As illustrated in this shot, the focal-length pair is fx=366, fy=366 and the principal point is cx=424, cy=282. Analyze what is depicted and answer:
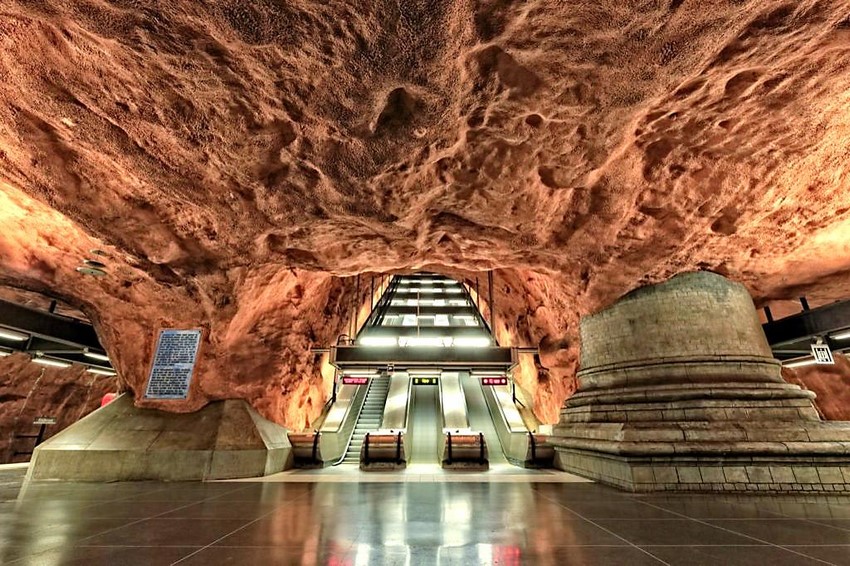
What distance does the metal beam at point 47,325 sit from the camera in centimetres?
661

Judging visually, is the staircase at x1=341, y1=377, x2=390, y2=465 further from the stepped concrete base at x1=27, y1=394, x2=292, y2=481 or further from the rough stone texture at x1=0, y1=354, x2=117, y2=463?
the rough stone texture at x1=0, y1=354, x2=117, y2=463

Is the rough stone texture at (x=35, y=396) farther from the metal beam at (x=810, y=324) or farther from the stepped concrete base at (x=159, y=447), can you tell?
the metal beam at (x=810, y=324)

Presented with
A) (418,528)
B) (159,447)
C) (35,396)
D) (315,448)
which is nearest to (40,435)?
(35,396)

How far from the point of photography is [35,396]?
11.8 meters

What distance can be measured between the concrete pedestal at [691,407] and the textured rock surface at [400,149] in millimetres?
652

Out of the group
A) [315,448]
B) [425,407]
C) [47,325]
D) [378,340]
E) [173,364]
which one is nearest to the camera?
[173,364]

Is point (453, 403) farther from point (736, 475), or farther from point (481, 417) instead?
point (736, 475)

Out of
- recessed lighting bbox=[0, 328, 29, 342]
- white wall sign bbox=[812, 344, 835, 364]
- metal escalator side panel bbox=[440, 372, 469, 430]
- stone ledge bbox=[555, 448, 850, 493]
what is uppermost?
recessed lighting bbox=[0, 328, 29, 342]

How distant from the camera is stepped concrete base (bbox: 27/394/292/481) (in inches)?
231

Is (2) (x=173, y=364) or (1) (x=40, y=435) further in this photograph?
(1) (x=40, y=435)

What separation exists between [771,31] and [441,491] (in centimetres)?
561

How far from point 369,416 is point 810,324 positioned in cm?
1098

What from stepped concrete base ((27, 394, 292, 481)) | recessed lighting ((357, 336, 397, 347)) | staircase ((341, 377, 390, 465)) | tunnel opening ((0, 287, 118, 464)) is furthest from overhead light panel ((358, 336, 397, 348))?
tunnel opening ((0, 287, 118, 464))

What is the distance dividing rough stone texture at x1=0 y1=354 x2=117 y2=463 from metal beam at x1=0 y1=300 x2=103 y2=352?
537 centimetres
